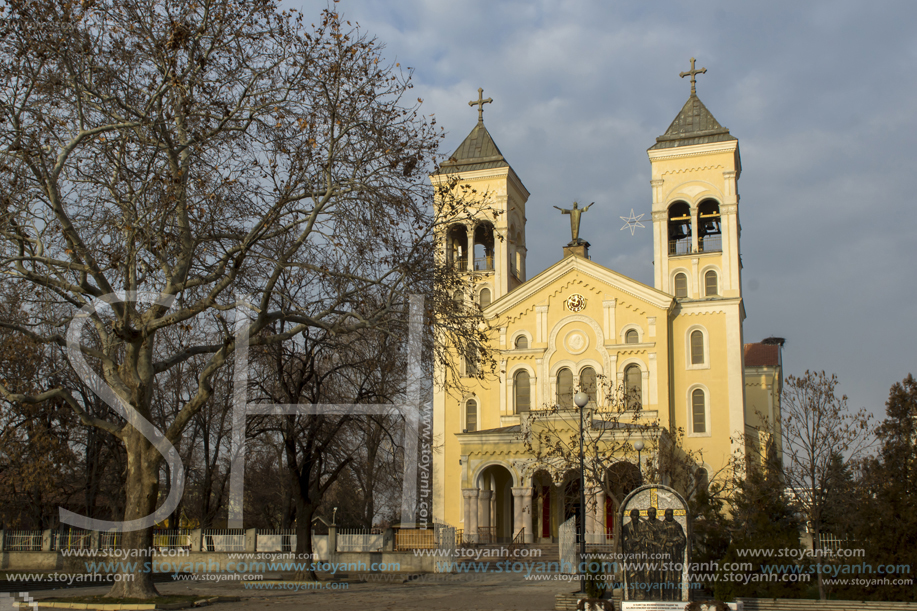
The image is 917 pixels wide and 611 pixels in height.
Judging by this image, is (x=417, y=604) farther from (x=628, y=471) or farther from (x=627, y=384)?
(x=627, y=384)

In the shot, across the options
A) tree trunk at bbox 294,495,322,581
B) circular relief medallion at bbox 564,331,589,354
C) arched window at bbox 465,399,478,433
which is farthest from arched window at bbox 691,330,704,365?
tree trunk at bbox 294,495,322,581

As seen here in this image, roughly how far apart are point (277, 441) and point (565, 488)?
40.8 ft

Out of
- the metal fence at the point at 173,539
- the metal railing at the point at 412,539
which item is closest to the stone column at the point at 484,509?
the metal railing at the point at 412,539

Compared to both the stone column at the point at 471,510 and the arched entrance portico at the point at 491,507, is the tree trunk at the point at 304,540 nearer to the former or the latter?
the arched entrance portico at the point at 491,507

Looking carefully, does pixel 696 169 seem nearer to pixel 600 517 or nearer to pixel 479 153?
pixel 479 153

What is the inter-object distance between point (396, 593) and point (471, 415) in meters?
19.2

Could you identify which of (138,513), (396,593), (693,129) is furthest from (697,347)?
(138,513)

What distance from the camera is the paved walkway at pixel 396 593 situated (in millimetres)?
16828

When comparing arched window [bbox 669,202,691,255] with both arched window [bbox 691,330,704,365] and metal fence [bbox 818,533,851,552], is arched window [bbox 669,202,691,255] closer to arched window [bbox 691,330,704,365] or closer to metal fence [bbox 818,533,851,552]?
arched window [bbox 691,330,704,365]

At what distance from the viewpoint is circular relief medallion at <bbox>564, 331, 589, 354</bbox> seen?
123 feet

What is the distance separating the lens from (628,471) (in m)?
29.4

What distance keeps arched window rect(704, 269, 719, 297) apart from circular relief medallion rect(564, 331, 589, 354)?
584cm

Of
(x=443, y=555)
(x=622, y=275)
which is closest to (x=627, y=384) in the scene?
(x=622, y=275)

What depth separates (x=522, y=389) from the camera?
38.3 m
